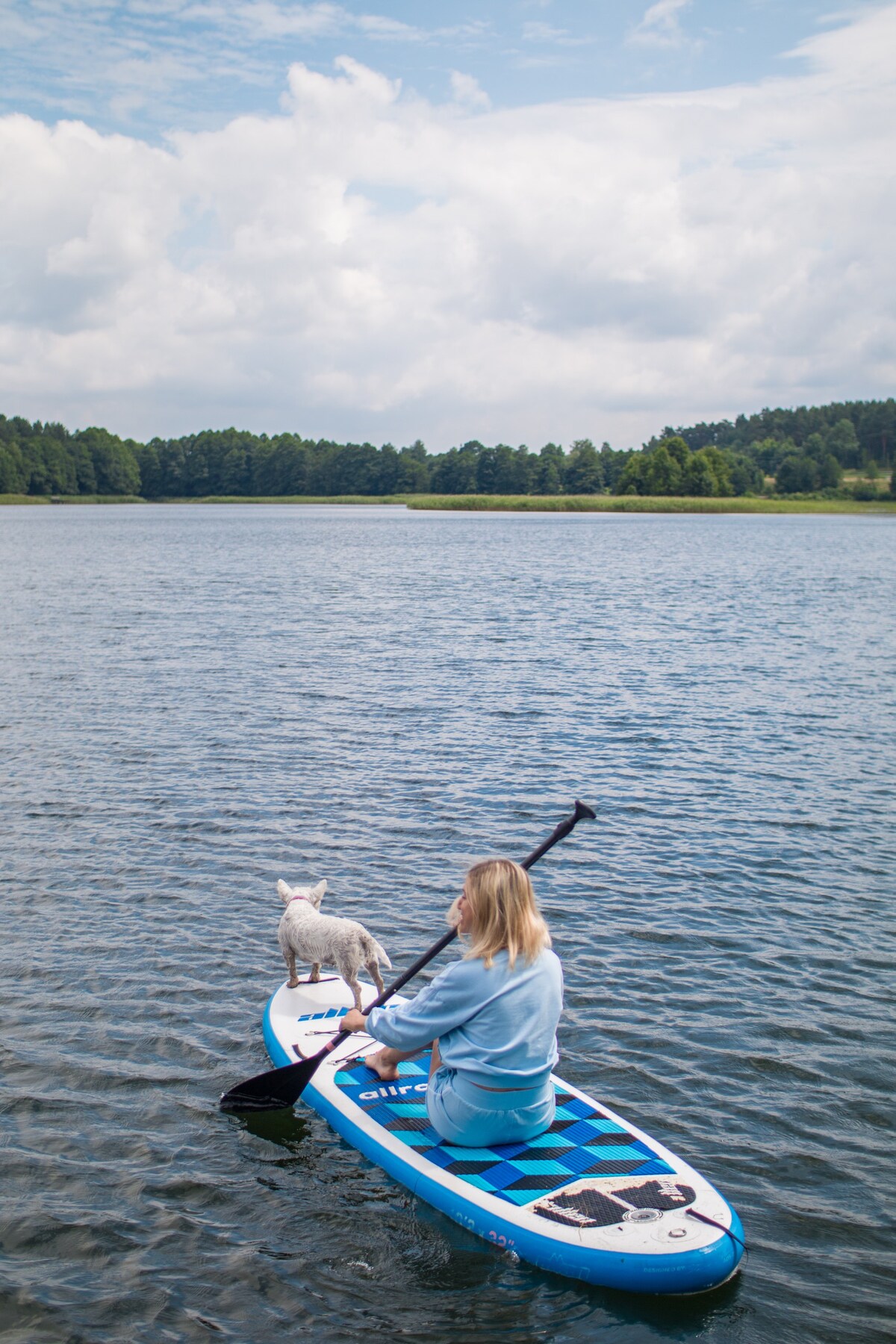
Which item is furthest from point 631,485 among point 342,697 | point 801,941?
point 801,941

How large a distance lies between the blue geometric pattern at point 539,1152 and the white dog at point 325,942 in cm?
93

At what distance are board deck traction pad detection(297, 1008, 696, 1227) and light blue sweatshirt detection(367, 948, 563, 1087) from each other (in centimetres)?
43

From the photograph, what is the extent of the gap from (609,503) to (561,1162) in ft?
365

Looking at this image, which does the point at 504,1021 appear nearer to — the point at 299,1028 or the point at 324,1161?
the point at 324,1161

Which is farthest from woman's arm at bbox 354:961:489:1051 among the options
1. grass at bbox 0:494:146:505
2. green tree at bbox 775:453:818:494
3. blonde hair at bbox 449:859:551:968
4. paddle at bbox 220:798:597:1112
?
grass at bbox 0:494:146:505

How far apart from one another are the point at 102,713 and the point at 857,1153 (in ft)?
Answer: 46.5

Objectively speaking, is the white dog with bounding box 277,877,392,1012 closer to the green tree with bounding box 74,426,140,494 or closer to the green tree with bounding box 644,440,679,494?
the green tree with bounding box 644,440,679,494

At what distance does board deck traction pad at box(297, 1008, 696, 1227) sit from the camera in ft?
17.1

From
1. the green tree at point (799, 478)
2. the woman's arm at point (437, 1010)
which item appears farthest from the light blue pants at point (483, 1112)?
the green tree at point (799, 478)

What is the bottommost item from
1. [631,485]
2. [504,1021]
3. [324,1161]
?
[324,1161]

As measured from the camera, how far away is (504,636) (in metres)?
28.6

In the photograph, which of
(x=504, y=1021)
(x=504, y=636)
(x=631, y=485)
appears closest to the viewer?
(x=504, y=1021)

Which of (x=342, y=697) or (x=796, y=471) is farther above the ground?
(x=796, y=471)

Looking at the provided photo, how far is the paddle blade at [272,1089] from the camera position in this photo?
21.6 ft
